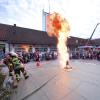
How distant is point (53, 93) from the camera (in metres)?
8.16

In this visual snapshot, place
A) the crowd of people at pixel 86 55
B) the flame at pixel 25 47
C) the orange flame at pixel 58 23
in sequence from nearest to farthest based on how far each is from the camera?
1. the orange flame at pixel 58 23
2. the crowd of people at pixel 86 55
3. the flame at pixel 25 47

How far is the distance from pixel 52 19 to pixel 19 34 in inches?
725

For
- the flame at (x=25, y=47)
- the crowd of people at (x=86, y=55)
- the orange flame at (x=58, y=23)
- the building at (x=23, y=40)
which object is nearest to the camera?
the orange flame at (x=58, y=23)

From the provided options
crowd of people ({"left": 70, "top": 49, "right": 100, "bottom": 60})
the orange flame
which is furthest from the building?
the orange flame

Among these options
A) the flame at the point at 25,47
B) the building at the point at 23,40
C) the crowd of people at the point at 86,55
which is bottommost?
the crowd of people at the point at 86,55

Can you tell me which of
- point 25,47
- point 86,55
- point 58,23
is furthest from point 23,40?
point 58,23

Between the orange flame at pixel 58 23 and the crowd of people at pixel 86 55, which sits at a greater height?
the orange flame at pixel 58 23

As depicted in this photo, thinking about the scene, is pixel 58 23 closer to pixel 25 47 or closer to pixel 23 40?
pixel 25 47

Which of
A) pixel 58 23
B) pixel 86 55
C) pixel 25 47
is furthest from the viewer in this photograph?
pixel 25 47

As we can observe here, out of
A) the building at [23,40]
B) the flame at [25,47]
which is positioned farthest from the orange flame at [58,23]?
the flame at [25,47]

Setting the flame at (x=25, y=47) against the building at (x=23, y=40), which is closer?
the building at (x=23, y=40)

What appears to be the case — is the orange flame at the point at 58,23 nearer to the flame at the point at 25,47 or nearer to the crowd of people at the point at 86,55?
the crowd of people at the point at 86,55

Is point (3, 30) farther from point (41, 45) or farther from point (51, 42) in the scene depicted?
point (51, 42)

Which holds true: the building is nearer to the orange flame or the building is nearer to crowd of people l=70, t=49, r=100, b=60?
crowd of people l=70, t=49, r=100, b=60
